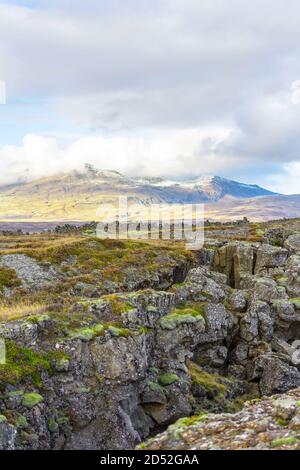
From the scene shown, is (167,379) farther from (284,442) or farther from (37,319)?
(284,442)

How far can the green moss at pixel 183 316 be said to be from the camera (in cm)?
3822

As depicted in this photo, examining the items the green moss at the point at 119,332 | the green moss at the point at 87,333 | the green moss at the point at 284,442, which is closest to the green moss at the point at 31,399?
the green moss at the point at 87,333

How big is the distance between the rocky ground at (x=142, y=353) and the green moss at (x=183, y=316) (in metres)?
0.11

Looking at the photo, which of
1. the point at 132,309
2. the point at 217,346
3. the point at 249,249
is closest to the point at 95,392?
the point at 132,309

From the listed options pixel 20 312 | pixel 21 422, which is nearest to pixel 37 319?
pixel 20 312

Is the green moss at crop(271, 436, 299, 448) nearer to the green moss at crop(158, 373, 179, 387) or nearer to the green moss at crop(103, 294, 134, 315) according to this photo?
the green moss at crop(158, 373, 179, 387)

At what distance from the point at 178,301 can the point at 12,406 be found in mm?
20962

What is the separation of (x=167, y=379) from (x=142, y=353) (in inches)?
122

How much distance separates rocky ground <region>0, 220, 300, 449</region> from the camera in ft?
79.2

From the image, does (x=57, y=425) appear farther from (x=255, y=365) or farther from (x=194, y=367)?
(x=255, y=365)

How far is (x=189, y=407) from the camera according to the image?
106 ft

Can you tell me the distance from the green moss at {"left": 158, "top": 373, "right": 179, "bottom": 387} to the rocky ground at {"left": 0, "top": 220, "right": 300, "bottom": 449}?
68 millimetres

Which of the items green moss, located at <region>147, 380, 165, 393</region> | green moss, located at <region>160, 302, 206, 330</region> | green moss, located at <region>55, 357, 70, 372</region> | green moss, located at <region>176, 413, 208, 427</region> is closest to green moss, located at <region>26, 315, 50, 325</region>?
green moss, located at <region>55, 357, 70, 372</region>

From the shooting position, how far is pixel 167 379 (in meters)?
33.5
